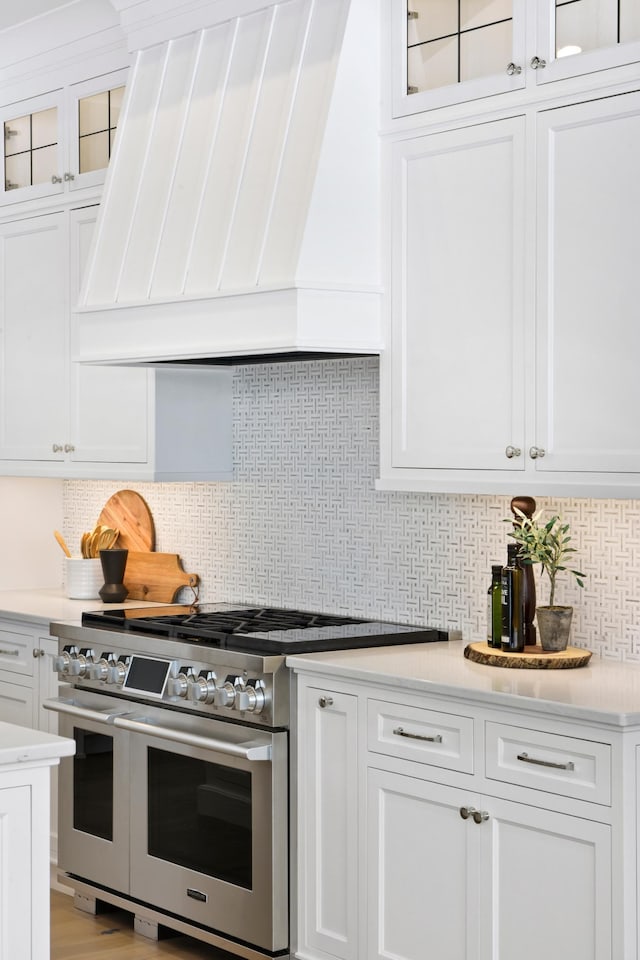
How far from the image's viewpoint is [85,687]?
4.24m

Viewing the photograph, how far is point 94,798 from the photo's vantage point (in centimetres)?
420

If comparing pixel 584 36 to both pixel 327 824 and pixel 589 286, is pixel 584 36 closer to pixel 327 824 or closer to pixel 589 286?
pixel 589 286

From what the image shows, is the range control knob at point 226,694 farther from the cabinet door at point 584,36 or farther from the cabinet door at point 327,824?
the cabinet door at point 584,36

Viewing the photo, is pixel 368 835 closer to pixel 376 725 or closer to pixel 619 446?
pixel 376 725

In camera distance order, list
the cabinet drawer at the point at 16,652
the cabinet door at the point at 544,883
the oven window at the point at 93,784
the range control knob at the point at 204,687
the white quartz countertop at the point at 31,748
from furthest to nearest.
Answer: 1. the cabinet drawer at the point at 16,652
2. the oven window at the point at 93,784
3. the range control knob at the point at 204,687
4. the cabinet door at the point at 544,883
5. the white quartz countertop at the point at 31,748

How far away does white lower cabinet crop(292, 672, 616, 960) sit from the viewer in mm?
2748

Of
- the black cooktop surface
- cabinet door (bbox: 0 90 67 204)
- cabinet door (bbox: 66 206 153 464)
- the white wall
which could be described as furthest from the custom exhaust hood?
the white wall

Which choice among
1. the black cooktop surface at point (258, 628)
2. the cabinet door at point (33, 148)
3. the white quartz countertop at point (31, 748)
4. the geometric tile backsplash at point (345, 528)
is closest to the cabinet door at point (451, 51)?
the geometric tile backsplash at point (345, 528)

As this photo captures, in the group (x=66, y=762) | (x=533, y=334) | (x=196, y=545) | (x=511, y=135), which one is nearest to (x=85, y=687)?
(x=66, y=762)

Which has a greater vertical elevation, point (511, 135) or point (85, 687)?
point (511, 135)

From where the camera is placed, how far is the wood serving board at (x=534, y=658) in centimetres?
325

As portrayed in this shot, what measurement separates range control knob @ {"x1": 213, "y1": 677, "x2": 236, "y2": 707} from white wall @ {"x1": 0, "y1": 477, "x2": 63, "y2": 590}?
2.02 m

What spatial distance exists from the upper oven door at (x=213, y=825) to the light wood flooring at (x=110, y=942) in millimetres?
151

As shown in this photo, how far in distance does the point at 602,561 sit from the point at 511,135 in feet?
3.71
